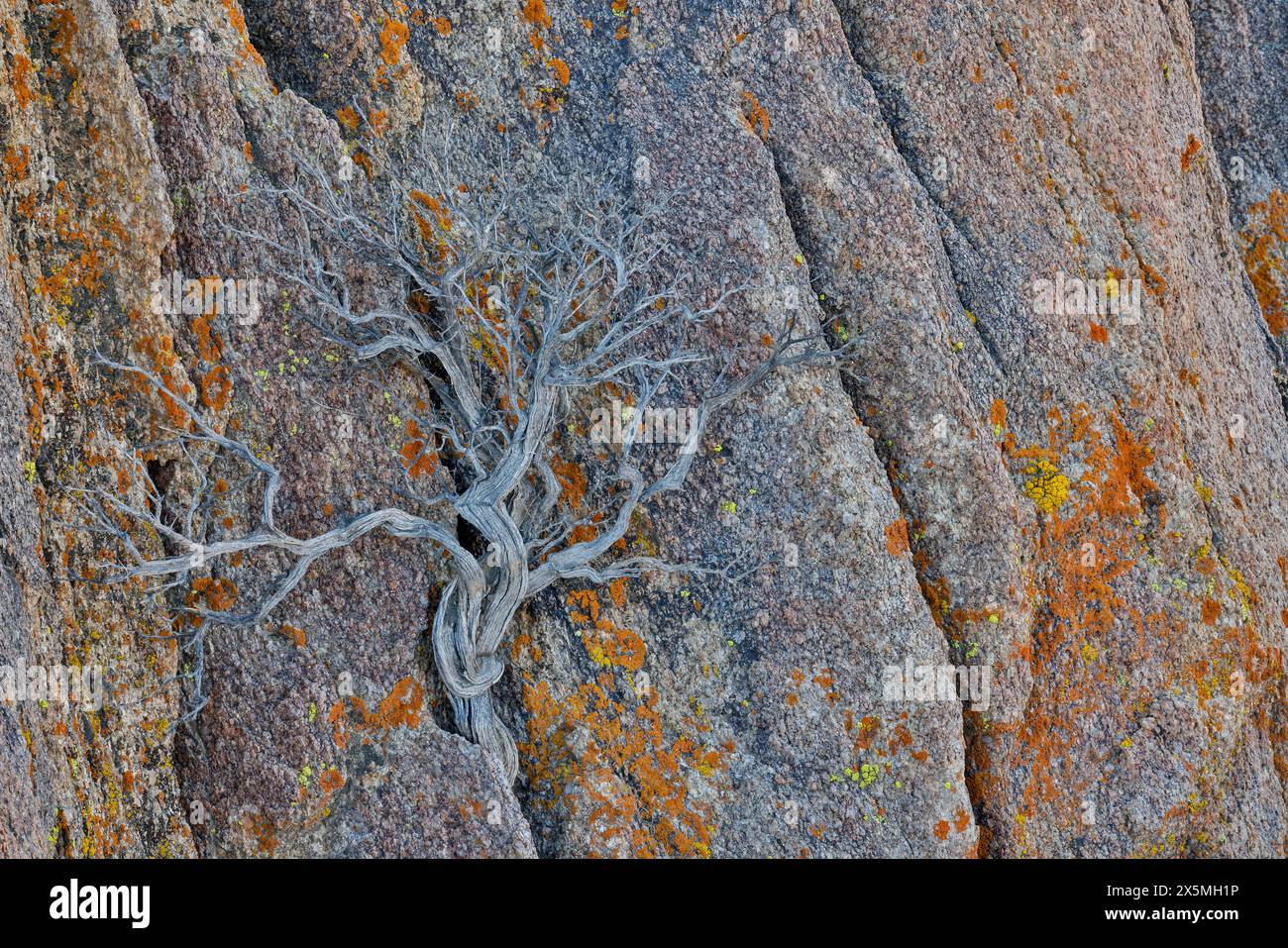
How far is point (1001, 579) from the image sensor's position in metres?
9.90

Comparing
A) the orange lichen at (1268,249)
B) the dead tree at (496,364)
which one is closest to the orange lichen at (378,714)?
the dead tree at (496,364)

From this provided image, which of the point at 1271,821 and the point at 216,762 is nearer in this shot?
the point at 216,762

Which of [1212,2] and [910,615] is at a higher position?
[1212,2]

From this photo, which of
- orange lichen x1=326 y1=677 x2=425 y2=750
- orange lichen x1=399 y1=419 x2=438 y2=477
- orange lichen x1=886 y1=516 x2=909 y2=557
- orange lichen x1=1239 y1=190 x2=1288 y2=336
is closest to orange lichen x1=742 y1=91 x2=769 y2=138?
orange lichen x1=886 y1=516 x2=909 y2=557

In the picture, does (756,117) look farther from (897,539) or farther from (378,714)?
(378,714)

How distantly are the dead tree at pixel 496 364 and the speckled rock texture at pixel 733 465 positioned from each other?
8.9 inches

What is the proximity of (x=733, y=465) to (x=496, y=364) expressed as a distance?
2209 millimetres

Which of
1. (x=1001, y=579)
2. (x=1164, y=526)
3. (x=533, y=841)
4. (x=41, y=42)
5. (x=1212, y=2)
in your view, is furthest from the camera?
(x=1212, y=2)

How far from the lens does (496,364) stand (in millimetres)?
9617

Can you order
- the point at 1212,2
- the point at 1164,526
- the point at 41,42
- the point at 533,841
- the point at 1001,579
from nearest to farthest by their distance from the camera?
the point at 41,42, the point at 533,841, the point at 1001,579, the point at 1164,526, the point at 1212,2

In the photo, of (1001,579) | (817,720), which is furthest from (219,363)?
(1001,579)

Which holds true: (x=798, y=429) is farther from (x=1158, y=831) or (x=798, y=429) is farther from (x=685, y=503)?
(x=1158, y=831)

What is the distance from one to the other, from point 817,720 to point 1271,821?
5112 millimetres

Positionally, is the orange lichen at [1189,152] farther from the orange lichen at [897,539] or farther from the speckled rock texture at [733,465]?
the orange lichen at [897,539]
